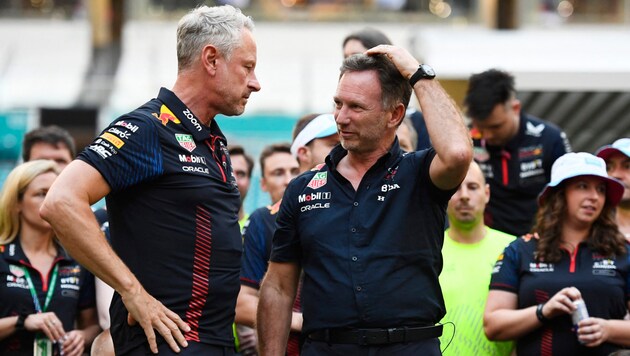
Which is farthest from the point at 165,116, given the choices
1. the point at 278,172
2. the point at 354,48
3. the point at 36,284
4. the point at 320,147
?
the point at 278,172

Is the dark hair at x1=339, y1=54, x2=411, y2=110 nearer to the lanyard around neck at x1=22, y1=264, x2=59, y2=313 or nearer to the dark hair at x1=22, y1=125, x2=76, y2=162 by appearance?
the lanyard around neck at x1=22, y1=264, x2=59, y2=313

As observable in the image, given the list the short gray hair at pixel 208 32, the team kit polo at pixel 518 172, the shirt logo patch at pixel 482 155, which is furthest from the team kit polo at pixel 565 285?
the short gray hair at pixel 208 32

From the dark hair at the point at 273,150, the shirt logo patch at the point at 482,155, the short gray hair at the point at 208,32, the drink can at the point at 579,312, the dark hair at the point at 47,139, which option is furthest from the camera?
the dark hair at the point at 273,150

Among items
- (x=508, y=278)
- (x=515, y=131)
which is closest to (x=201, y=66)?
(x=508, y=278)

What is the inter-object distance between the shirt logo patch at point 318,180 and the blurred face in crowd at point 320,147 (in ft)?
4.16

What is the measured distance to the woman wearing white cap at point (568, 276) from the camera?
18.7ft

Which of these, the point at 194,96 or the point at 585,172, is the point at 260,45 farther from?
the point at 194,96

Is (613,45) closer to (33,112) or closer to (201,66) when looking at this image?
(33,112)

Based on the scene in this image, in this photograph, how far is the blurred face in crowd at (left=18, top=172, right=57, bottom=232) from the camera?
253 inches

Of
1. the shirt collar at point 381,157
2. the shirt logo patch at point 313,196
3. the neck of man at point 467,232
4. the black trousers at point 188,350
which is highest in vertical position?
the shirt collar at point 381,157

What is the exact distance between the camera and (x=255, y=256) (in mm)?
6105

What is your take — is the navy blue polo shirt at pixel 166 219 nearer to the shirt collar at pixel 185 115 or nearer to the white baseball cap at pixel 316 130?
the shirt collar at pixel 185 115

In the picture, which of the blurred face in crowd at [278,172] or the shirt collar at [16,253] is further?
the blurred face in crowd at [278,172]

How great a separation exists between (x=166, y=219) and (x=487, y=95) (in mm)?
3801
